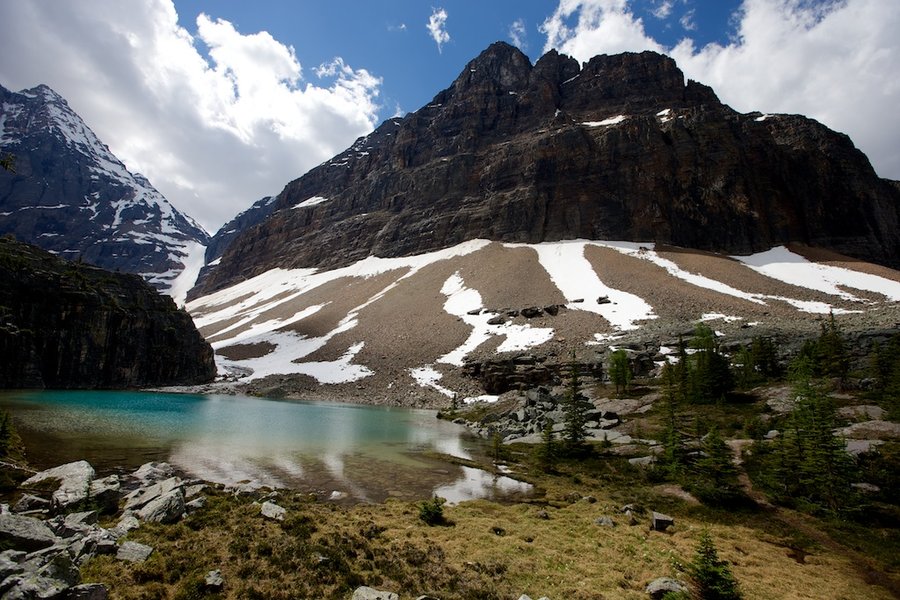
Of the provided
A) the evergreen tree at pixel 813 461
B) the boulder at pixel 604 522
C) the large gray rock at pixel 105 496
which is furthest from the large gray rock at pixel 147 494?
the evergreen tree at pixel 813 461

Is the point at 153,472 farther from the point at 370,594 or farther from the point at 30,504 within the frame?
the point at 370,594

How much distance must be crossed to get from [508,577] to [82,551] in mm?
9581

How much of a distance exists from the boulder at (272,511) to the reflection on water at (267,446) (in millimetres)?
4610

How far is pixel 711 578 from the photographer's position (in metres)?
10.5

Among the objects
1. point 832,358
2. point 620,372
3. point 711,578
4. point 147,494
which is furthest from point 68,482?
point 832,358

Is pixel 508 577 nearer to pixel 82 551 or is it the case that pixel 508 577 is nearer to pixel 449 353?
pixel 82 551

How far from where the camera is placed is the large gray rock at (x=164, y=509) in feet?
38.4

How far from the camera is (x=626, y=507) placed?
1708 cm

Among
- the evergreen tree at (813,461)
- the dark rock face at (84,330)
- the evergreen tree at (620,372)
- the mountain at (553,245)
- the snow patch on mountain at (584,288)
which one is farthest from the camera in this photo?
the snow patch on mountain at (584,288)

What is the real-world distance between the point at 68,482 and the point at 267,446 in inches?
524

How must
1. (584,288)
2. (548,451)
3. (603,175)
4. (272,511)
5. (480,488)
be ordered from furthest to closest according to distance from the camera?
(603,175)
(584,288)
(548,451)
(480,488)
(272,511)

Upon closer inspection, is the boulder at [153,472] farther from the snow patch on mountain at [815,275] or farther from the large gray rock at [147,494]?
the snow patch on mountain at [815,275]

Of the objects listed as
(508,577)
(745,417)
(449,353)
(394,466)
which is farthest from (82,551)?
(449,353)

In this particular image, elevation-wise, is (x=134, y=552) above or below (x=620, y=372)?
below
